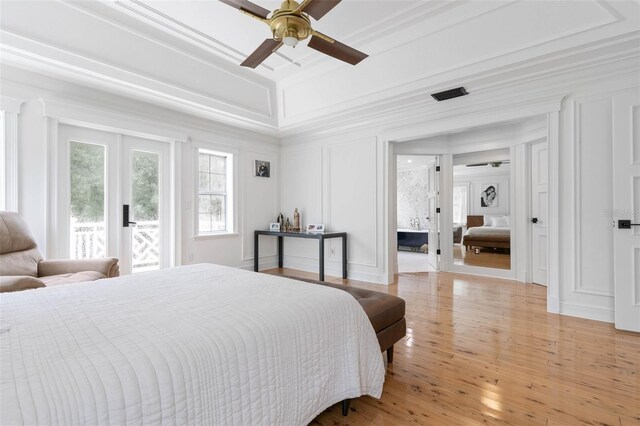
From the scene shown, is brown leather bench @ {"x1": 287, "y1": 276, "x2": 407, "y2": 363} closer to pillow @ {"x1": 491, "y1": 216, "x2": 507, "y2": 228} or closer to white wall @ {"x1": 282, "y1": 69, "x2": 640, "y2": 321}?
white wall @ {"x1": 282, "y1": 69, "x2": 640, "y2": 321}

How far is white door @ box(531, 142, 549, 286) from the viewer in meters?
4.41

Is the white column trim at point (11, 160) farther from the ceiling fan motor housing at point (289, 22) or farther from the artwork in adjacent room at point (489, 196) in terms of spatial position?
the artwork in adjacent room at point (489, 196)

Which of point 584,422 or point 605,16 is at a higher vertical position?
point 605,16

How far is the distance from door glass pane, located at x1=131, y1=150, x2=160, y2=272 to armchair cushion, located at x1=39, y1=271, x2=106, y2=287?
1.34m

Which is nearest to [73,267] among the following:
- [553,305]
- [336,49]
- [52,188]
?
[52,188]

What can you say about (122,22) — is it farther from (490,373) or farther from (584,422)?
(584,422)

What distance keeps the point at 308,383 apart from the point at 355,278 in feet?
11.9

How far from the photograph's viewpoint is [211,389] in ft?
3.24

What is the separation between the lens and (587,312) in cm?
309

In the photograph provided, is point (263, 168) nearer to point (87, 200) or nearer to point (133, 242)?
point (133, 242)

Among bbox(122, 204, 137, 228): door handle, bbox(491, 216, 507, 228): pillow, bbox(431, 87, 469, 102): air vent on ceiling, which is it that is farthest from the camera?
bbox(491, 216, 507, 228): pillow

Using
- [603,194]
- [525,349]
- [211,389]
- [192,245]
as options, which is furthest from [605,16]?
[192,245]

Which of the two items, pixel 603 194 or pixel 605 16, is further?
pixel 603 194

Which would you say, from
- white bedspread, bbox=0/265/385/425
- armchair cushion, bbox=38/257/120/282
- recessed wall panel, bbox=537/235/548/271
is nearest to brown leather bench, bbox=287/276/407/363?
white bedspread, bbox=0/265/385/425
